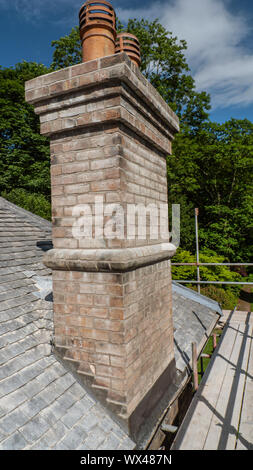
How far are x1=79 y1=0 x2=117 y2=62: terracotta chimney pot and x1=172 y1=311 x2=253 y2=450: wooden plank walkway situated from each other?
4361 mm

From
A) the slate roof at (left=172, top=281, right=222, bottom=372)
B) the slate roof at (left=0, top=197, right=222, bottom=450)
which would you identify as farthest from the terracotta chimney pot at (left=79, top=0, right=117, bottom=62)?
the slate roof at (left=172, top=281, right=222, bottom=372)

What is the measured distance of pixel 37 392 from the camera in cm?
249

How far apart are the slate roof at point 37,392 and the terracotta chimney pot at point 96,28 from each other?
111 inches

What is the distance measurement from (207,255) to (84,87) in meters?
15.6

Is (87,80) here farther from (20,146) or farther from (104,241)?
(20,146)

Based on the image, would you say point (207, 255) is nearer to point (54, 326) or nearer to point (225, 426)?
point (225, 426)

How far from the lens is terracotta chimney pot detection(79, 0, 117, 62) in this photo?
10.1 ft

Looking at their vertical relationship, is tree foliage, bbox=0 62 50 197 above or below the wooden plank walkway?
above

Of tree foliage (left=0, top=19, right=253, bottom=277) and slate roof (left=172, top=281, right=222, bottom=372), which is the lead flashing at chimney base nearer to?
slate roof (left=172, top=281, right=222, bottom=372)

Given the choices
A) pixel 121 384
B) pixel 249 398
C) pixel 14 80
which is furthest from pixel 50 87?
pixel 14 80

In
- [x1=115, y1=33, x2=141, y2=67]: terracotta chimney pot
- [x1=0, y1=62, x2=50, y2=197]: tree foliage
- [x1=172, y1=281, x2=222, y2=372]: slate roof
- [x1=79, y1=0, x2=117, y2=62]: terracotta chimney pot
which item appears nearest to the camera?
[x1=79, y1=0, x2=117, y2=62]: terracotta chimney pot

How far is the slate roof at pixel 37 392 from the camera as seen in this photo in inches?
86.9

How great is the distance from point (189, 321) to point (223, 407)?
1957 millimetres

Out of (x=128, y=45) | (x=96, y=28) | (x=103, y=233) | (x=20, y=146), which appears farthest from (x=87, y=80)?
(x=20, y=146)
